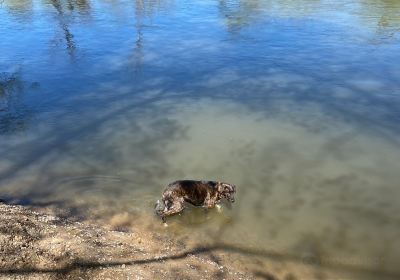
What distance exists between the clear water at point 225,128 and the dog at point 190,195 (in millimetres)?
300

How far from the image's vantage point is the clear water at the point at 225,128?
8.62 meters

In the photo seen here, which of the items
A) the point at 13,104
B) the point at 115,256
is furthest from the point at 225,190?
the point at 13,104

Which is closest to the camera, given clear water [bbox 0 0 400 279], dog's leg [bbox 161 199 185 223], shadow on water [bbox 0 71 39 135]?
dog's leg [bbox 161 199 185 223]

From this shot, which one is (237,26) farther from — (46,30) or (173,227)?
(173,227)

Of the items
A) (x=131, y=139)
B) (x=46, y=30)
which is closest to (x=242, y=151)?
(x=131, y=139)

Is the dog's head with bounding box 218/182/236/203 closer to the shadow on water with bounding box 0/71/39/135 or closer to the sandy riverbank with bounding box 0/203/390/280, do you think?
the sandy riverbank with bounding box 0/203/390/280

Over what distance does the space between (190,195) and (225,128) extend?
13.2 ft

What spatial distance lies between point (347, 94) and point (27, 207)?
11.2m

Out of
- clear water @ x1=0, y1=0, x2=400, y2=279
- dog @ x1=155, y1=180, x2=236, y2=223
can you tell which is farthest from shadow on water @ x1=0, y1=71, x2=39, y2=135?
dog @ x1=155, y1=180, x2=236, y2=223

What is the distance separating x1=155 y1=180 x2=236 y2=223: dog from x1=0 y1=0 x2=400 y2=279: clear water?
0.30 m

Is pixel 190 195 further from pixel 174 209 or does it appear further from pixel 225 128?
pixel 225 128

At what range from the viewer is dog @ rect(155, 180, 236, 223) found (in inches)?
326

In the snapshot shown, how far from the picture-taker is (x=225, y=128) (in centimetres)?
1203

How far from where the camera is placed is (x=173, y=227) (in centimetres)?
824
